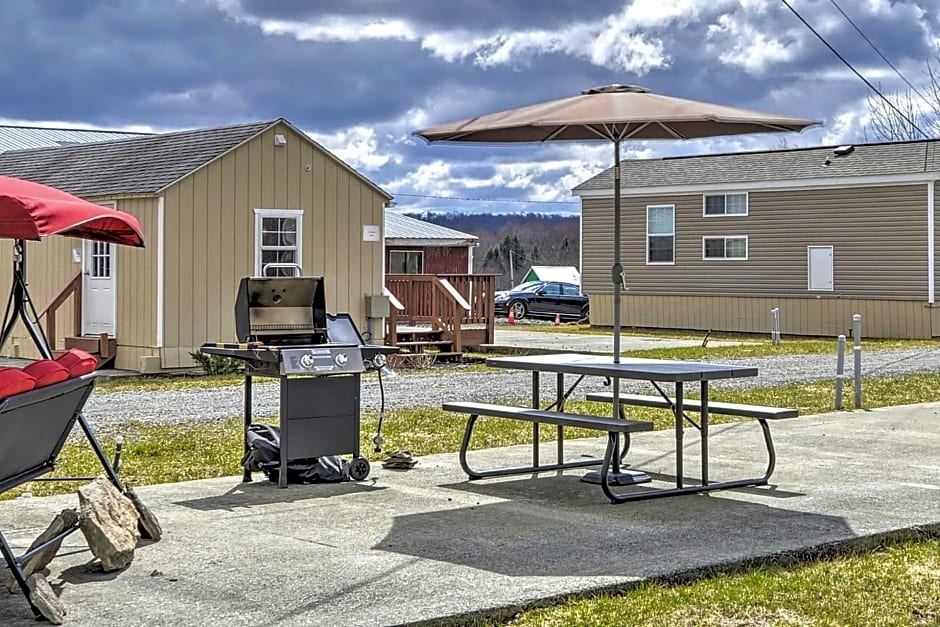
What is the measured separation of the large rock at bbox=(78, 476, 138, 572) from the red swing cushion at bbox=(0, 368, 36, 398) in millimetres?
750

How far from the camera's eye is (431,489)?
24.9ft

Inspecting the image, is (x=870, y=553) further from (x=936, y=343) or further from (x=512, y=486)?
(x=936, y=343)

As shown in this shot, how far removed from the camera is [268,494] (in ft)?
24.2

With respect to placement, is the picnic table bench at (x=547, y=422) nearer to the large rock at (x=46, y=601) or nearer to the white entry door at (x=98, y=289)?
the large rock at (x=46, y=601)

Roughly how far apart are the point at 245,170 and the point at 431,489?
36.8 ft

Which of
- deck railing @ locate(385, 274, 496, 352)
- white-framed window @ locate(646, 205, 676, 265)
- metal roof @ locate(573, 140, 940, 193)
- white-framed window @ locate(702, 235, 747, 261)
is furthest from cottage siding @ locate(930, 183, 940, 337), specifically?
deck railing @ locate(385, 274, 496, 352)

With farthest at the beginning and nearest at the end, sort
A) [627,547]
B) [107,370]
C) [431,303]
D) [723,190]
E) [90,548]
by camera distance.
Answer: [723,190] < [431,303] < [107,370] < [627,547] < [90,548]

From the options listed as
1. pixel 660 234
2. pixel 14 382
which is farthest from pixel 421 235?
pixel 14 382

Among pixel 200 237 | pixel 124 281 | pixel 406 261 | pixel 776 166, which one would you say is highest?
pixel 776 166

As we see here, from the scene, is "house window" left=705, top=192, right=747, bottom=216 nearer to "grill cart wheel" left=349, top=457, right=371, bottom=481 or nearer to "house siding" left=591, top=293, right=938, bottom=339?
"house siding" left=591, top=293, right=938, bottom=339

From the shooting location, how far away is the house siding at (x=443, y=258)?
33.5m

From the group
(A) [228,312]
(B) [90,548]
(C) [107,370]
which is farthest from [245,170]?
(B) [90,548]

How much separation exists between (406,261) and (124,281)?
1619 cm

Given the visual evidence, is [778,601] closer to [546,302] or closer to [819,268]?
[819,268]
